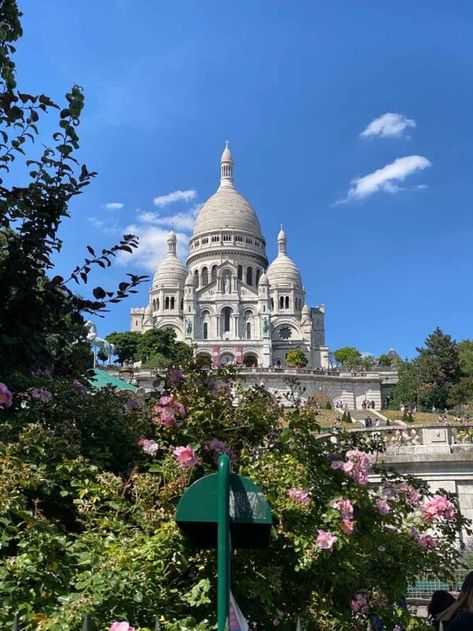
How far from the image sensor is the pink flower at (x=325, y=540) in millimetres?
3762

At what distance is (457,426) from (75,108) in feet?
35.2

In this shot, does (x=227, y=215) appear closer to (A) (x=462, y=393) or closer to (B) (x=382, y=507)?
(A) (x=462, y=393)

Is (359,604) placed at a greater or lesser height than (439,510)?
lesser

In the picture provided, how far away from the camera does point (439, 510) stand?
4.88m

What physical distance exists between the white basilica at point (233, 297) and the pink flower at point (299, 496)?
67.9 metres

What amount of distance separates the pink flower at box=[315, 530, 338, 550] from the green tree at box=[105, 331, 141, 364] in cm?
6390

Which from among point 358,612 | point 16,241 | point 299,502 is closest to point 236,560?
point 299,502

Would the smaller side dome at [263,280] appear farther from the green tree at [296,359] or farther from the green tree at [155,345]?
the green tree at [155,345]

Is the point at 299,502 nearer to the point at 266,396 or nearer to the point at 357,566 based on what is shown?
the point at 357,566

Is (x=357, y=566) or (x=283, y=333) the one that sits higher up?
(x=283, y=333)

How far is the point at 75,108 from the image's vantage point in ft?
17.7

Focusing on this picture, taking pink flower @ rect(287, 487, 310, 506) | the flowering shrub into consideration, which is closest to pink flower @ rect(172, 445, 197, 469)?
the flowering shrub

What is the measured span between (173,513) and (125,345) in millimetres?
64703

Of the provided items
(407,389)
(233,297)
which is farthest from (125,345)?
(407,389)
